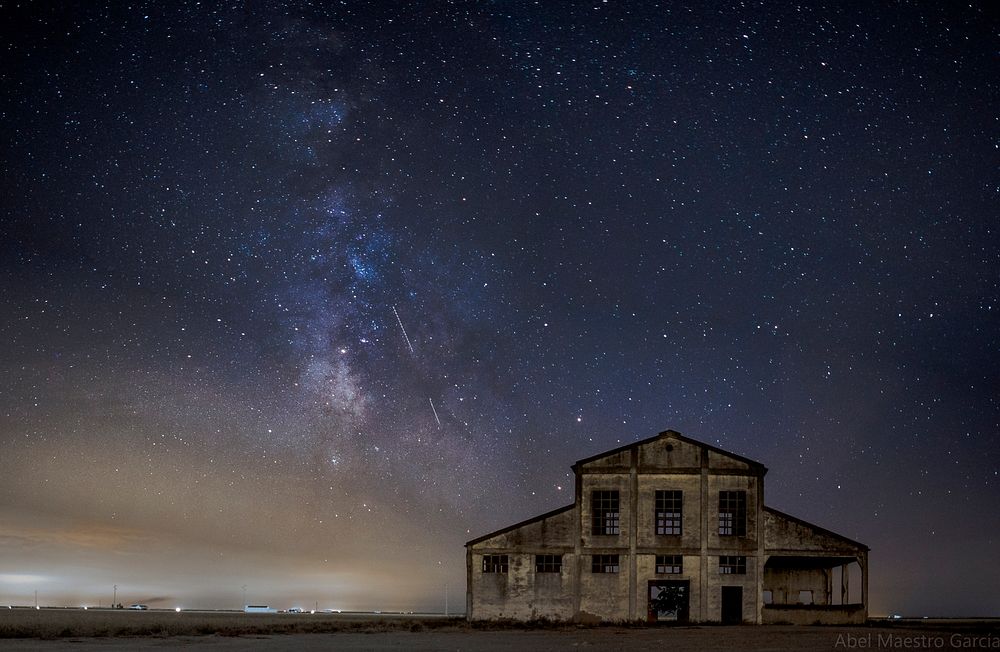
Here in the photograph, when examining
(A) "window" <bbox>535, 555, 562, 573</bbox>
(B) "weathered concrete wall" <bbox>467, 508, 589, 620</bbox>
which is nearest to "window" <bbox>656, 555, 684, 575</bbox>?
(B) "weathered concrete wall" <bbox>467, 508, 589, 620</bbox>

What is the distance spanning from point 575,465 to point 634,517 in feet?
11.0

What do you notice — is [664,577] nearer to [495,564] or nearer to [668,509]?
[668,509]

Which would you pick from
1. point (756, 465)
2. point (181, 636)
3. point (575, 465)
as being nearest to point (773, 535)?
point (756, 465)

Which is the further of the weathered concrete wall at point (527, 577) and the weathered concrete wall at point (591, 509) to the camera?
the weathered concrete wall at point (591, 509)

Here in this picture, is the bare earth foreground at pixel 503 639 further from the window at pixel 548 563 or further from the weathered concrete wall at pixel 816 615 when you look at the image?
the window at pixel 548 563

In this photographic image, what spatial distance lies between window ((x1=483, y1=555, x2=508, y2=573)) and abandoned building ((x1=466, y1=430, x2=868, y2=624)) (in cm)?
4

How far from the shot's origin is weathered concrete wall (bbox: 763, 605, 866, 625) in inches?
1582

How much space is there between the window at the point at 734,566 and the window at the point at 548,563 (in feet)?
22.7

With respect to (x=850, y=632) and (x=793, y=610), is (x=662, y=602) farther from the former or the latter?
(x=850, y=632)

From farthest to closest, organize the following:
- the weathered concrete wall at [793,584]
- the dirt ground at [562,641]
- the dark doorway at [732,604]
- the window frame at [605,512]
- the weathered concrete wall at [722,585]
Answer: the weathered concrete wall at [793,584]
the window frame at [605,512]
the dark doorway at [732,604]
the weathered concrete wall at [722,585]
the dirt ground at [562,641]

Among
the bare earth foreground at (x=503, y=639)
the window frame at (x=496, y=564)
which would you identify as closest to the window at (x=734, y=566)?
the bare earth foreground at (x=503, y=639)

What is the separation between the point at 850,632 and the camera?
110 feet

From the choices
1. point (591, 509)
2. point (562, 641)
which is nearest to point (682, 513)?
point (591, 509)

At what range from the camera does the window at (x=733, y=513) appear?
42.2 m
